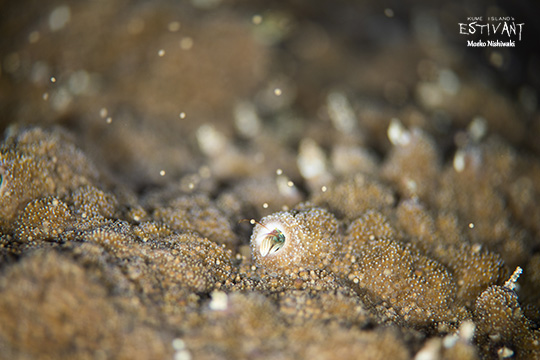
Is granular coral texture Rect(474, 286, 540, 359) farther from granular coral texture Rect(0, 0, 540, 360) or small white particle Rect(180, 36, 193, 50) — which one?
small white particle Rect(180, 36, 193, 50)

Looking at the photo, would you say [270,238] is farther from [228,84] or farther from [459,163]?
[228,84]

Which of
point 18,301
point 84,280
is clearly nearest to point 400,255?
point 84,280

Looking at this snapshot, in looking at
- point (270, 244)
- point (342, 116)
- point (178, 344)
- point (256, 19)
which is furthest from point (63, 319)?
point (256, 19)

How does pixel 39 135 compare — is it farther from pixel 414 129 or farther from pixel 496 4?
pixel 496 4

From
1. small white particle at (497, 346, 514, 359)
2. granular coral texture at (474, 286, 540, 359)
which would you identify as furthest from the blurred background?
small white particle at (497, 346, 514, 359)

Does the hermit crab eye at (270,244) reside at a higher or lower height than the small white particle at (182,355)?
higher

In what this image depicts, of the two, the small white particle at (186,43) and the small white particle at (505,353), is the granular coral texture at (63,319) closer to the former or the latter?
the small white particle at (505,353)

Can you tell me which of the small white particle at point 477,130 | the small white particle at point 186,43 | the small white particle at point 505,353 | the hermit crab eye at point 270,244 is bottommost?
the small white particle at point 505,353

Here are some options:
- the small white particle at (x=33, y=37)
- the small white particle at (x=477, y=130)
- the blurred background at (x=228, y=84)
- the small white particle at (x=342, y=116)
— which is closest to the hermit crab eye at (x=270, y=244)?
the blurred background at (x=228, y=84)
